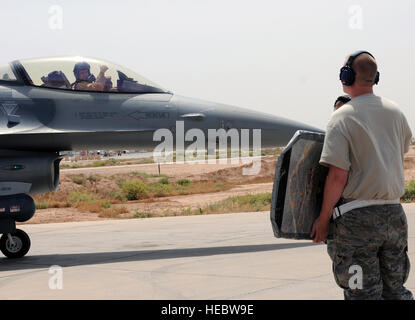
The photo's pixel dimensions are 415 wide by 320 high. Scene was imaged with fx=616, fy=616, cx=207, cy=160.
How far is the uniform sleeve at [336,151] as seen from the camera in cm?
419

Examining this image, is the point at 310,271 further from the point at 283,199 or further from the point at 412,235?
the point at 412,235

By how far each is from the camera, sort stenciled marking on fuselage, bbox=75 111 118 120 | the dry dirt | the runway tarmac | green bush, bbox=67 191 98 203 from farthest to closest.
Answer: green bush, bbox=67 191 98 203 → the dry dirt → stenciled marking on fuselage, bbox=75 111 118 120 → the runway tarmac

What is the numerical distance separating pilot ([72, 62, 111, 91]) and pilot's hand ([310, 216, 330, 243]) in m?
8.08

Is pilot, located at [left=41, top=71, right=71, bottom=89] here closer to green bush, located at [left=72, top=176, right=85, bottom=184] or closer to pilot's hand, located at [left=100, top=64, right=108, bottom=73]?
pilot's hand, located at [left=100, top=64, right=108, bottom=73]

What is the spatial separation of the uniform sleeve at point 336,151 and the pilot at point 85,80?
8145mm

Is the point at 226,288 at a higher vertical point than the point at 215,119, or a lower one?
lower

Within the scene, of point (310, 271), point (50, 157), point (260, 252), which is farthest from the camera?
point (50, 157)

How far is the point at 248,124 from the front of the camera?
39.0 ft

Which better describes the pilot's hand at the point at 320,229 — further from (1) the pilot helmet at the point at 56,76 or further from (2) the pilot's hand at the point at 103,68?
(1) the pilot helmet at the point at 56,76

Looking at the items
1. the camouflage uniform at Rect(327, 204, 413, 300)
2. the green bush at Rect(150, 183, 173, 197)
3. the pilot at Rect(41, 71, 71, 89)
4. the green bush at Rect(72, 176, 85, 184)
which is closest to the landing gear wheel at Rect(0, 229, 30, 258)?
the pilot at Rect(41, 71, 71, 89)

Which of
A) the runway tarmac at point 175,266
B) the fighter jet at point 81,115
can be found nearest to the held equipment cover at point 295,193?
the runway tarmac at point 175,266

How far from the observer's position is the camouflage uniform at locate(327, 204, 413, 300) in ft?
13.7

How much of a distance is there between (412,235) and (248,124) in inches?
150
